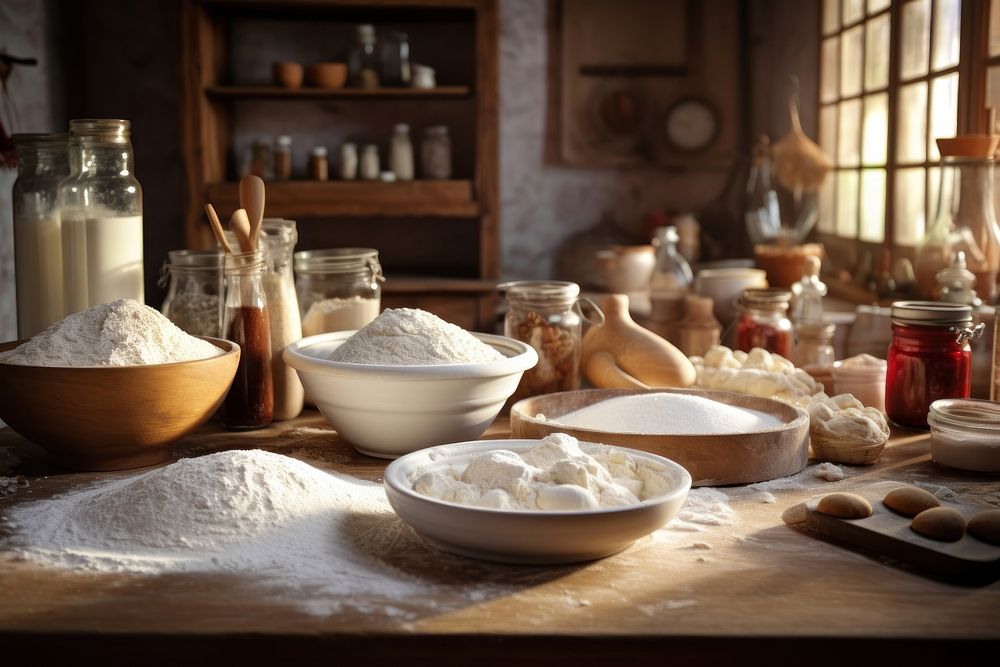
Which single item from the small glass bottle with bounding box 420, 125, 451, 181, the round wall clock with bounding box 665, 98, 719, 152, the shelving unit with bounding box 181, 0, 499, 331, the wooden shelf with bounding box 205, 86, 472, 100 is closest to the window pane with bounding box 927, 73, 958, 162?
the round wall clock with bounding box 665, 98, 719, 152

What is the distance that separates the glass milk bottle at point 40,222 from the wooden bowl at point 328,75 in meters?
2.30

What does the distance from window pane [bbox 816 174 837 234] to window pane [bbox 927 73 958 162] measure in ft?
2.83

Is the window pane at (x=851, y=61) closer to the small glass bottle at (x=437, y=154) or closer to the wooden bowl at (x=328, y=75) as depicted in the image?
the small glass bottle at (x=437, y=154)

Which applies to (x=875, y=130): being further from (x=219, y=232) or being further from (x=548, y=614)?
(x=548, y=614)

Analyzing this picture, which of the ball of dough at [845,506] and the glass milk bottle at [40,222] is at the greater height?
the glass milk bottle at [40,222]

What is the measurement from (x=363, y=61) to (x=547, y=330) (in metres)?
2.54

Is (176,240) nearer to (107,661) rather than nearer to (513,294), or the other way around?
(513,294)

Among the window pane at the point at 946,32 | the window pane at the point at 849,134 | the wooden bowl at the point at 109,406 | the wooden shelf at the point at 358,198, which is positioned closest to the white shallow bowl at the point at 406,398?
the wooden bowl at the point at 109,406

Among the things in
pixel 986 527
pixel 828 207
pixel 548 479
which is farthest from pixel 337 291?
pixel 828 207

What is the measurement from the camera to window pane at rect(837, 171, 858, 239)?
3.67m

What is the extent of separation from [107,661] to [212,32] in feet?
11.0

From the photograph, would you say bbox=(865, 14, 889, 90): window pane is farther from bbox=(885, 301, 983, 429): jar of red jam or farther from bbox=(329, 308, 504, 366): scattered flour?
bbox=(329, 308, 504, 366): scattered flour

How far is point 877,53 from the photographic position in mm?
3396

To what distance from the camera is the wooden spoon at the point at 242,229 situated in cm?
130
